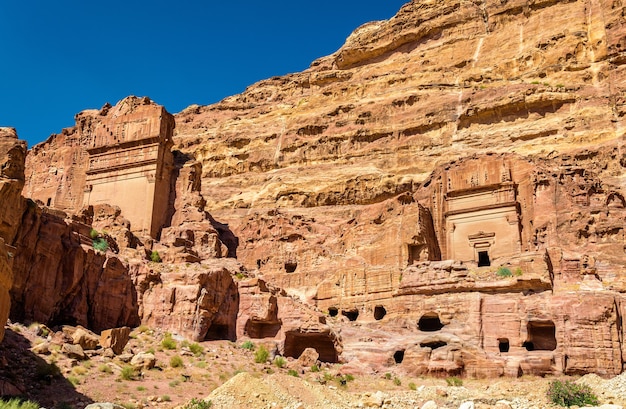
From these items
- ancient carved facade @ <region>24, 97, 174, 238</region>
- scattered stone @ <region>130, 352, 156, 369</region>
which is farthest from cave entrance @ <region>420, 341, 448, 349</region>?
ancient carved facade @ <region>24, 97, 174, 238</region>

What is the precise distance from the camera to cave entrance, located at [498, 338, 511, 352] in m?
29.6

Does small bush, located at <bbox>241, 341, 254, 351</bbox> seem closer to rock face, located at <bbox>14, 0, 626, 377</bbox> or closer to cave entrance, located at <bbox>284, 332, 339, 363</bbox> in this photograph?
rock face, located at <bbox>14, 0, 626, 377</bbox>

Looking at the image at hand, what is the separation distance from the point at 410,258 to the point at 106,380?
750 inches

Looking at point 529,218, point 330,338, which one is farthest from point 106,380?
point 529,218

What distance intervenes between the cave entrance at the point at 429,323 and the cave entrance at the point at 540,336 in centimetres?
420

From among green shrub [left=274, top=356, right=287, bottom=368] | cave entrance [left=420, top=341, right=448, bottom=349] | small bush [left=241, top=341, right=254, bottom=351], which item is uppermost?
cave entrance [left=420, top=341, right=448, bottom=349]

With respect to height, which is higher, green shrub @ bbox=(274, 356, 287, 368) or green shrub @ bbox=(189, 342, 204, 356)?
green shrub @ bbox=(189, 342, 204, 356)

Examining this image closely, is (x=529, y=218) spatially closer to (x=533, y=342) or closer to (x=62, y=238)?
(x=533, y=342)

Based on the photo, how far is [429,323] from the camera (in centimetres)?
3300

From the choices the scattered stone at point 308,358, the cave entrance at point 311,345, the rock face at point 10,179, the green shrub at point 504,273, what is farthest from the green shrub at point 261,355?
the green shrub at point 504,273

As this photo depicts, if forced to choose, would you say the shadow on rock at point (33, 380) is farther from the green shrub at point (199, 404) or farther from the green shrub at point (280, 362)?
the green shrub at point (280, 362)

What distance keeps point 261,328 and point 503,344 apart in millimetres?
11224

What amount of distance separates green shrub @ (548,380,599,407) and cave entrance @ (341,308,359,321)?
503 inches

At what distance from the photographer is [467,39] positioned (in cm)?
6888
